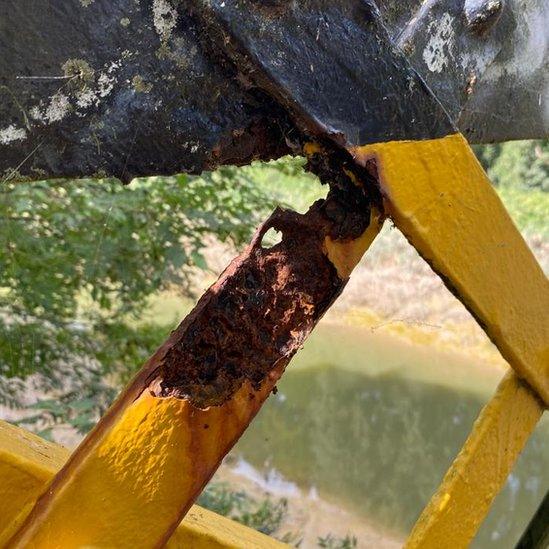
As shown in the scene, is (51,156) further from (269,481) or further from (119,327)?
(269,481)

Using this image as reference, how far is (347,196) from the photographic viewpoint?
1.00 m

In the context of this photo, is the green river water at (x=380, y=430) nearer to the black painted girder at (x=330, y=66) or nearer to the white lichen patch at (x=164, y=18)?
the black painted girder at (x=330, y=66)

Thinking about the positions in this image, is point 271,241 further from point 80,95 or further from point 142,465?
point 80,95

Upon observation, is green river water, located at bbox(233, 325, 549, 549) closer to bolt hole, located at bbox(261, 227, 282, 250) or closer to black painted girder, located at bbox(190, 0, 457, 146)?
bolt hole, located at bbox(261, 227, 282, 250)

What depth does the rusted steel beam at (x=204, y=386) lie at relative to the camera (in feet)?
3.06

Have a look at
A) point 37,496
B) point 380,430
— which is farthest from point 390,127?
point 380,430

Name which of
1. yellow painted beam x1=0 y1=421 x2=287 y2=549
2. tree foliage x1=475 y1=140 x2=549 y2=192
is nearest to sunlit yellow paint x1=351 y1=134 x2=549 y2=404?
yellow painted beam x1=0 y1=421 x2=287 y2=549

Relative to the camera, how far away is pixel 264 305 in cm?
100

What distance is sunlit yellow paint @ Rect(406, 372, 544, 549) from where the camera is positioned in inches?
51.5

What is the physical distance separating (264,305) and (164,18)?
392 mm

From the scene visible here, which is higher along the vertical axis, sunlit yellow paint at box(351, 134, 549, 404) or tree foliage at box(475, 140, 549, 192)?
tree foliage at box(475, 140, 549, 192)

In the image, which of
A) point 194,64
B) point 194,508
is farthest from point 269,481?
point 194,64

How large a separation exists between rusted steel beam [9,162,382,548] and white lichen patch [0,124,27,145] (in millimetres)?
331

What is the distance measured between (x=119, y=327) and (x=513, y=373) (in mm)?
3061
